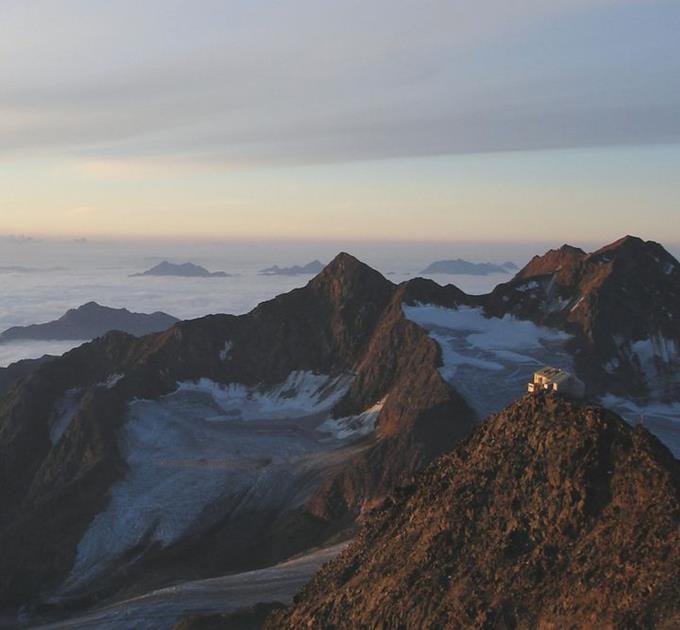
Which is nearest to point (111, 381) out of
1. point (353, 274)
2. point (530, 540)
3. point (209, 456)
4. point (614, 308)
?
point (209, 456)

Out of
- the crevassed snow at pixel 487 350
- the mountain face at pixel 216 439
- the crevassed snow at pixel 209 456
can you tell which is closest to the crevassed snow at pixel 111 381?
the mountain face at pixel 216 439

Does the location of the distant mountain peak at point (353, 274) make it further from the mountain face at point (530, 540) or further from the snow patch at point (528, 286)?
the mountain face at point (530, 540)

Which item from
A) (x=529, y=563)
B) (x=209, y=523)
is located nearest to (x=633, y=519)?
(x=529, y=563)

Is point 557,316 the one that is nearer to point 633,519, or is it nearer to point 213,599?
point 213,599

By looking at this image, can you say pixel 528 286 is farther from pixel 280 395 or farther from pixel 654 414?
pixel 280 395

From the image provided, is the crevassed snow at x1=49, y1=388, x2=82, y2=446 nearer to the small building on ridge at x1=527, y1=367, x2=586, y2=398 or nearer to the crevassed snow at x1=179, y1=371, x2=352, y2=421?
the crevassed snow at x1=179, y1=371, x2=352, y2=421

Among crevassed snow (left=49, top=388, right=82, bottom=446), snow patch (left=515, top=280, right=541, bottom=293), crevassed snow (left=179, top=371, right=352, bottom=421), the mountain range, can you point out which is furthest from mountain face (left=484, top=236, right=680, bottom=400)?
crevassed snow (left=49, top=388, right=82, bottom=446)
